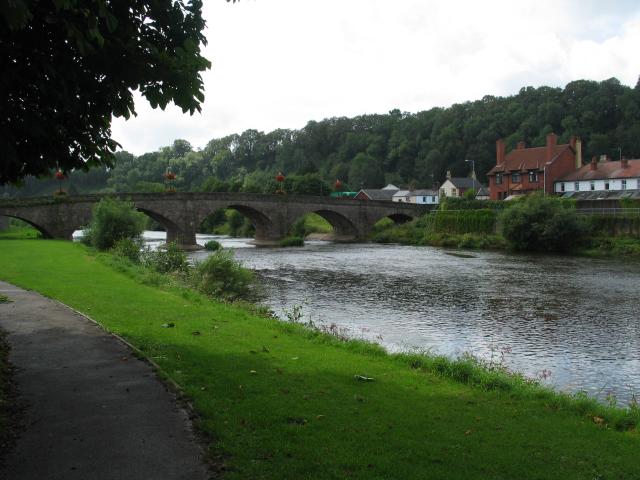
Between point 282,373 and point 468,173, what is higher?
point 468,173

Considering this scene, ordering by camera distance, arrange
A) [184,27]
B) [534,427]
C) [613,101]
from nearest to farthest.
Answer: [534,427], [184,27], [613,101]

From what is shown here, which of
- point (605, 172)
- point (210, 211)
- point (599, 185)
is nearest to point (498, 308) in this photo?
point (210, 211)

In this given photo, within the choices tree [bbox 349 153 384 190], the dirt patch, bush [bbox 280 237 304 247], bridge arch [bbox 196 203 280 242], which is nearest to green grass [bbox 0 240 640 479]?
the dirt patch

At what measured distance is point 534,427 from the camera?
8523 millimetres

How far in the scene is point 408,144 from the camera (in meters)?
160

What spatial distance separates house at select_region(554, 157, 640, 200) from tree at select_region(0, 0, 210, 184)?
7474 centimetres

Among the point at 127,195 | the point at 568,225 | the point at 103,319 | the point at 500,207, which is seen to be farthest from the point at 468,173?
the point at 103,319

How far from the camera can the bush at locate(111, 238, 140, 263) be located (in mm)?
36531

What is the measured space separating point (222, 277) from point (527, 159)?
236 feet

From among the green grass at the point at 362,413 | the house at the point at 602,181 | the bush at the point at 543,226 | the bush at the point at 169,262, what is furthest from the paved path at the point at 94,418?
the house at the point at 602,181

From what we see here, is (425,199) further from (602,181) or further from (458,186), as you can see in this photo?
(602,181)

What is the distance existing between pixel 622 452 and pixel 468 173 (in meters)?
140

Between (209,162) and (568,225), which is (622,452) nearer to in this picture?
(568,225)

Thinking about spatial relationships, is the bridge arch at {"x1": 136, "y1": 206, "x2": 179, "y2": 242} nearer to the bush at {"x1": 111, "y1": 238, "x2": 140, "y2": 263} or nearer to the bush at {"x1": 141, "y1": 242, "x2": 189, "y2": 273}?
the bush at {"x1": 111, "y1": 238, "x2": 140, "y2": 263}
